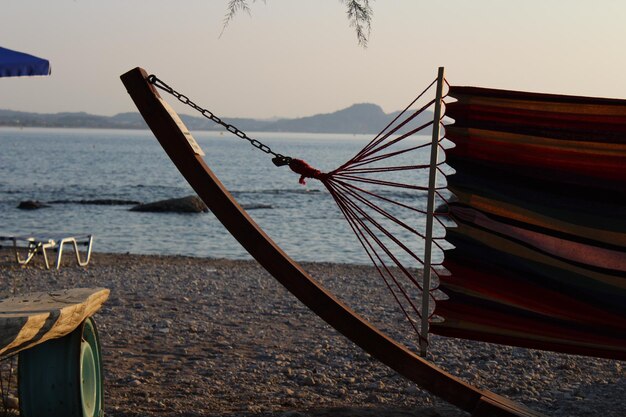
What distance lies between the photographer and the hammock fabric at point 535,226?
180 inches

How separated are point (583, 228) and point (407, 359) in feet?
4.00

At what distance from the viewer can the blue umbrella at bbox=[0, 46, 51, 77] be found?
9.20 metres

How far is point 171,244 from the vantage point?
23703 millimetres

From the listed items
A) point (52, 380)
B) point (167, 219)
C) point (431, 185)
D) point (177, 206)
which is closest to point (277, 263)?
point (431, 185)

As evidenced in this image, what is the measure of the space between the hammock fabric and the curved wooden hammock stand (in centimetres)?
32

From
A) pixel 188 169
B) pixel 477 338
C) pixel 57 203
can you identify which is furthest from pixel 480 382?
pixel 57 203

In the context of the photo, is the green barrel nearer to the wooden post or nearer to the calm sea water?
the wooden post

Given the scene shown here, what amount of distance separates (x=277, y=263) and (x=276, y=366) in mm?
2603

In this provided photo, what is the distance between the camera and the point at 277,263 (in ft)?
15.9

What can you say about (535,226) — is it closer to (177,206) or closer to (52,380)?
(52,380)

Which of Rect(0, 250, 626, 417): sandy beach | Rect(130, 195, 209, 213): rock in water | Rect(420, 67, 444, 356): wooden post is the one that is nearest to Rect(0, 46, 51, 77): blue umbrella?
Rect(0, 250, 626, 417): sandy beach

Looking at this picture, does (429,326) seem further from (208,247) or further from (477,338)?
(208,247)

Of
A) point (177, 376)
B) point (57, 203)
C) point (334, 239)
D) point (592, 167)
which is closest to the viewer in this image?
point (592, 167)

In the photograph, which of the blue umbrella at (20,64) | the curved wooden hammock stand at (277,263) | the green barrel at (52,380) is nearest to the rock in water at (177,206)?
the blue umbrella at (20,64)
